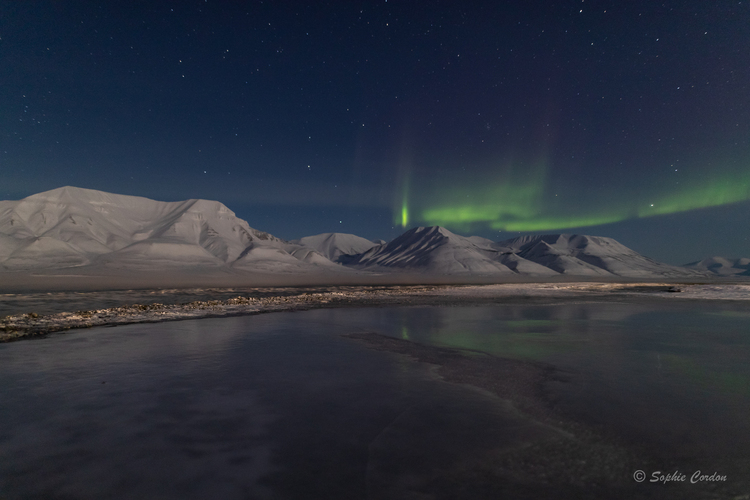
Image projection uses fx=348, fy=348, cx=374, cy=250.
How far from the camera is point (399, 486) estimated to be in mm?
4871

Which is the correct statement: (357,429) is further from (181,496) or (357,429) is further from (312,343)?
(312,343)

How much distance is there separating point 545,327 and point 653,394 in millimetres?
11551

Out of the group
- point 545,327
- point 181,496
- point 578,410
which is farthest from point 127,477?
point 545,327

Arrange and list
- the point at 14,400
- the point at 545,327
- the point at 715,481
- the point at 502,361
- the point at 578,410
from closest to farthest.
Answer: the point at 715,481, the point at 578,410, the point at 14,400, the point at 502,361, the point at 545,327

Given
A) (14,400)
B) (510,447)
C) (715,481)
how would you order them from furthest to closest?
(14,400) → (510,447) → (715,481)

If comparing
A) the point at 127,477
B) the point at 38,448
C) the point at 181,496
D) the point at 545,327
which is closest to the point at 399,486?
the point at 181,496

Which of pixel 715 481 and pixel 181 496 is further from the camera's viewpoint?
pixel 715 481

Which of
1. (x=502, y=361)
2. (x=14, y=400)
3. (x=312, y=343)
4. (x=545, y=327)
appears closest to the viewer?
(x=14, y=400)

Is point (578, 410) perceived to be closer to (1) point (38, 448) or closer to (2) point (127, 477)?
(2) point (127, 477)

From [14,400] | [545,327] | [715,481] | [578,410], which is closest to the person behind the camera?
[715,481]

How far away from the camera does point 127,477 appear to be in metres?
5.16

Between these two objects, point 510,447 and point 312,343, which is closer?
point 510,447

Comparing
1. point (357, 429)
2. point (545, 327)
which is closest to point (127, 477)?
point (357, 429)

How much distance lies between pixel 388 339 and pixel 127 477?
11917 mm
